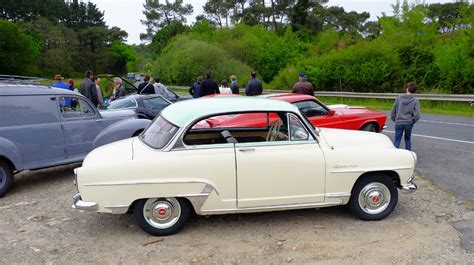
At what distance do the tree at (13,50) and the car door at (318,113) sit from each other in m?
54.1

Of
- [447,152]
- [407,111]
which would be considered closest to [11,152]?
[407,111]

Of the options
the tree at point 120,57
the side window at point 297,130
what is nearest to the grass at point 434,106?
the side window at point 297,130

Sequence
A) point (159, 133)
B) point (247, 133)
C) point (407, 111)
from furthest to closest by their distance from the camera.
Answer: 1. point (407, 111)
2. point (247, 133)
3. point (159, 133)

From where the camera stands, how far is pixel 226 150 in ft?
15.2

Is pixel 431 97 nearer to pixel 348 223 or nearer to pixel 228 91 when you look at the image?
pixel 228 91

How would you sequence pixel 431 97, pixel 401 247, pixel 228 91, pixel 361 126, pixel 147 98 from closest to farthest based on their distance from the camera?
1. pixel 401 247
2. pixel 361 126
3. pixel 147 98
4. pixel 228 91
5. pixel 431 97

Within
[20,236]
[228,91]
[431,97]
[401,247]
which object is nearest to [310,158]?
[401,247]

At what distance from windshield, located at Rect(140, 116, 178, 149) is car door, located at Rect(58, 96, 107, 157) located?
2.72 m

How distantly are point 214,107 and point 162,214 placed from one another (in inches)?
58.3

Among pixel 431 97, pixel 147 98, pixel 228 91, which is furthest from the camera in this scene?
pixel 431 97

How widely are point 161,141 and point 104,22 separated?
9851cm

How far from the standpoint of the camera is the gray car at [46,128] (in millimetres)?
6434

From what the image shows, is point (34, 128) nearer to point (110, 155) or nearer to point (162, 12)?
point (110, 155)

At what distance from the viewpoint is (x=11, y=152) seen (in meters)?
6.36
